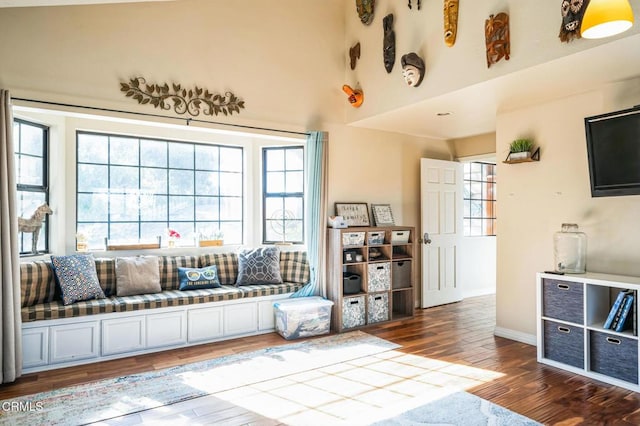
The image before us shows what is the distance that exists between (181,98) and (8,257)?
7.03 ft

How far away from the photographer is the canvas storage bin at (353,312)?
15.4 feet

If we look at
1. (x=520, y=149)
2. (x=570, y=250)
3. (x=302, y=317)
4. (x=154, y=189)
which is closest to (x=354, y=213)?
(x=302, y=317)

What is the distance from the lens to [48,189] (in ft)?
13.6

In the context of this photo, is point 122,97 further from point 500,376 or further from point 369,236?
point 500,376

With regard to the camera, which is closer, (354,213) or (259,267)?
(259,267)

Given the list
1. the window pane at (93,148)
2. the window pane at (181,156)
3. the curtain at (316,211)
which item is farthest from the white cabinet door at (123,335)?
the window pane at (181,156)

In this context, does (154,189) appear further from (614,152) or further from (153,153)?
(614,152)

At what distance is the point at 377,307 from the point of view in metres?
4.97

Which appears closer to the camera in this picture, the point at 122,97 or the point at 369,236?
the point at 122,97

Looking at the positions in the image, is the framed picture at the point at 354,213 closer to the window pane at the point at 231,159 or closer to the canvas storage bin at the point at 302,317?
the canvas storage bin at the point at 302,317

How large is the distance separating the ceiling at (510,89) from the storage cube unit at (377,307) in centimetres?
229

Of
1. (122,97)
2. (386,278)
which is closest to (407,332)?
(386,278)

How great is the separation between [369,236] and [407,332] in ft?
4.10

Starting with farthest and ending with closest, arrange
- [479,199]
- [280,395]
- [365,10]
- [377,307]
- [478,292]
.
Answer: [479,199], [478,292], [377,307], [365,10], [280,395]
